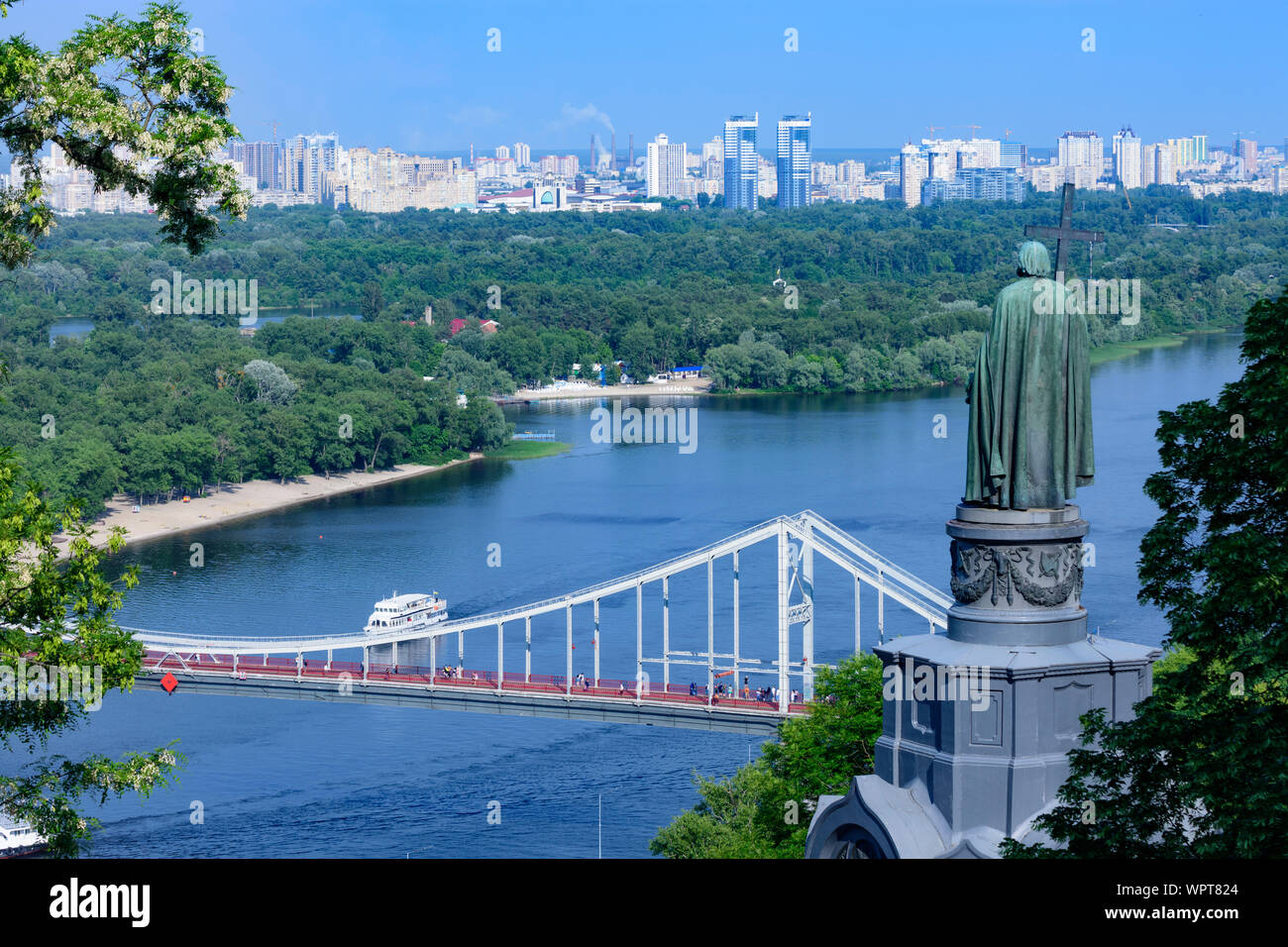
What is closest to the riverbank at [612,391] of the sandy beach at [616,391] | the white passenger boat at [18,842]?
the sandy beach at [616,391]

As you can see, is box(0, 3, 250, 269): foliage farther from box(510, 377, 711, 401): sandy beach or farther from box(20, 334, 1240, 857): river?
box(510, 377, 711, 401): sandy beach

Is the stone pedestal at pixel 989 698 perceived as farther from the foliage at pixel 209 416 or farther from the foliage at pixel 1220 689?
the foliage at pixel 209 416

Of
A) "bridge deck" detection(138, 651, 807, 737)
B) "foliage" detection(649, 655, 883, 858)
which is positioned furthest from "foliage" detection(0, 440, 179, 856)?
"bridge deck" detection(138, 651, 807, 737)

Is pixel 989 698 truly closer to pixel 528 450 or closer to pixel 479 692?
pixel 479 692

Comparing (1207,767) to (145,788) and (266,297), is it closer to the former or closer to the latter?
(145,788)

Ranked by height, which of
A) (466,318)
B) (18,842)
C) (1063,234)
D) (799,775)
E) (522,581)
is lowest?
(18,842)

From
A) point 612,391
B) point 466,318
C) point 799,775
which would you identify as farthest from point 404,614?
point 466,318
